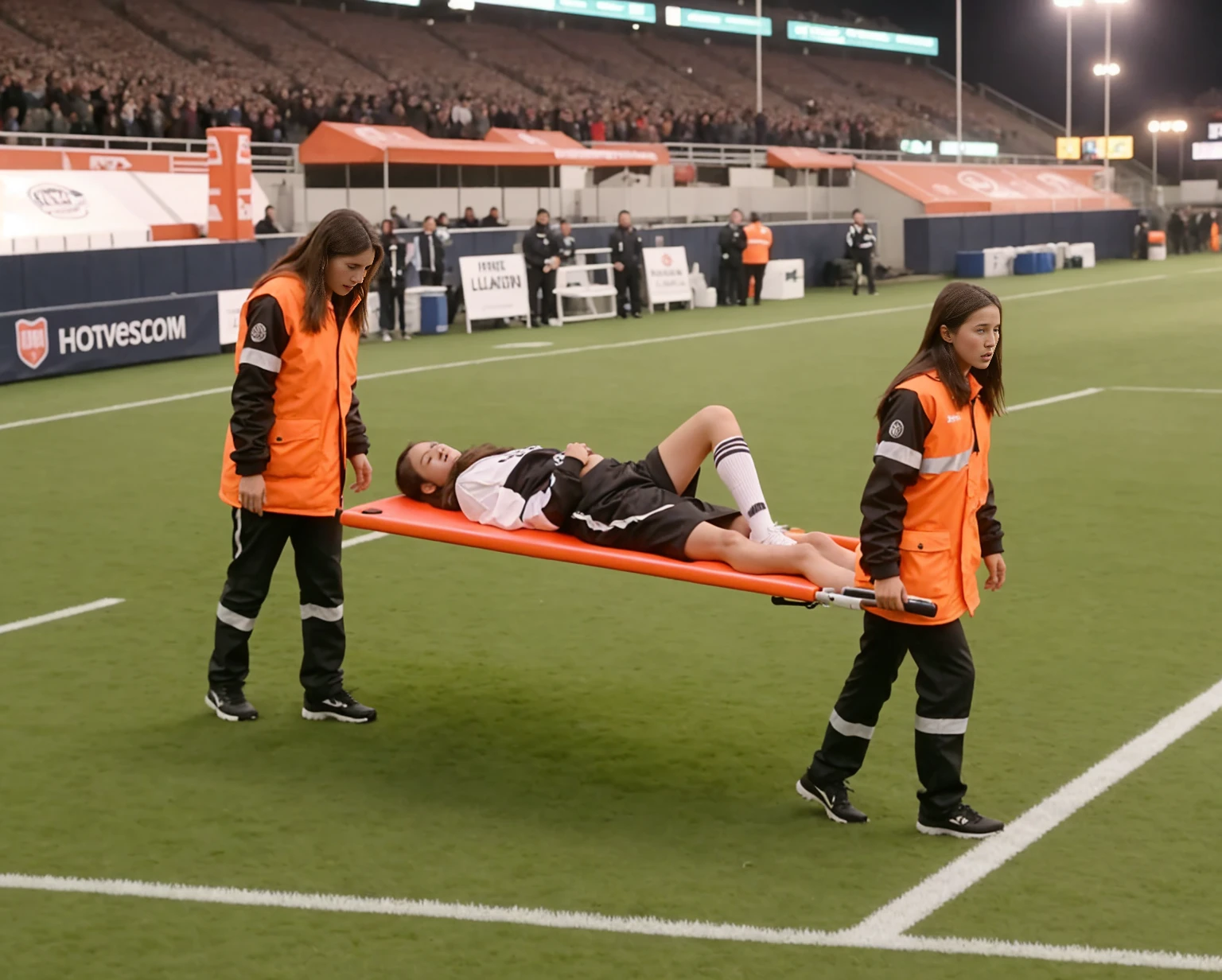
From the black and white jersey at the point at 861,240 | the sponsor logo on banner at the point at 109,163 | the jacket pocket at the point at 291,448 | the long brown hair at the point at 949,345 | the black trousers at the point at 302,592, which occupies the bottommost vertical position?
the black trousers at the point at 302,592

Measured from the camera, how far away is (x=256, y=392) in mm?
6422

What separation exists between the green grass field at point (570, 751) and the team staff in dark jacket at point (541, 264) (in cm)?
1483

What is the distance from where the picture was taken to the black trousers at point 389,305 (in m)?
25.7

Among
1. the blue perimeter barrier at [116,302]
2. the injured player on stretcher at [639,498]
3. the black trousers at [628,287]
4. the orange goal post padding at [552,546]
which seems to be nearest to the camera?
the orange goal post padding at [552,546]

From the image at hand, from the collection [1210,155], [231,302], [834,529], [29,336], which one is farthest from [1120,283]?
[1210,155]

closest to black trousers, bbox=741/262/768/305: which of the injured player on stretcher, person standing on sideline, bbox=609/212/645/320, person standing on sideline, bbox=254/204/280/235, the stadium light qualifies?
person standing on sideline, bbox=609/212/645/320

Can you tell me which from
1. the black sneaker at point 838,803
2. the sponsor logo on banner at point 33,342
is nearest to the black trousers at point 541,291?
the sponsor logo on banner at point 33,342

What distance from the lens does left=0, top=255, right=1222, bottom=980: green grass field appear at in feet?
15.7

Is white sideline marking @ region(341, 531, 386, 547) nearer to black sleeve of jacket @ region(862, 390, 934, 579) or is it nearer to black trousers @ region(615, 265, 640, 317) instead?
black sleeve of jacket @ region(862, 390, 934, 579)

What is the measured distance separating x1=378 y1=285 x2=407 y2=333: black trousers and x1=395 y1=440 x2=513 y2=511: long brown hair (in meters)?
18.8

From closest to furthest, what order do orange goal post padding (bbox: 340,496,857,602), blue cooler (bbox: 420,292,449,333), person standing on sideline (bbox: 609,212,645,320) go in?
orange goal post padding (bbox: 340,496,857,602) → blue cooler (bbox: 420,292,449,333) → person standing on sideline (bbox: 609,212,645,320)

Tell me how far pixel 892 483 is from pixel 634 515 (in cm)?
147

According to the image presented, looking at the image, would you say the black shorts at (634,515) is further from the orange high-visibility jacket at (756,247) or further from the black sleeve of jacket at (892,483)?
the orange high-visibility jacket at (756,247)

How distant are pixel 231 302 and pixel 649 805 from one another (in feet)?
60.3
